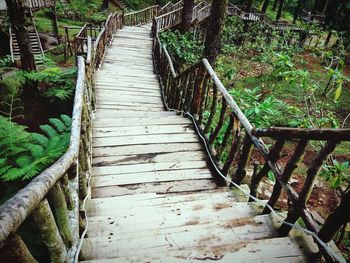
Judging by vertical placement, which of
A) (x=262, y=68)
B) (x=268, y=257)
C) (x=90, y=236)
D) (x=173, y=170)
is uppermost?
(x=268, y=257)

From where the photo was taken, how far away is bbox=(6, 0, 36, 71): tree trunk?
19.9ft

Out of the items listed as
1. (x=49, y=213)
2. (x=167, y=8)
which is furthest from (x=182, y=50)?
(x=49, y=213)

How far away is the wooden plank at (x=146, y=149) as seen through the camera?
12.4ft

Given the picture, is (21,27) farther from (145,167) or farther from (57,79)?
(145,167)

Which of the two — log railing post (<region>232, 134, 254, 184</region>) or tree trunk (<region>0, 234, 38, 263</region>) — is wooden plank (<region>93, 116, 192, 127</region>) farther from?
tree trunk (<region>0, 234, 38, 263</region>)

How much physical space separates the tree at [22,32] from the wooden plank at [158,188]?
5455mm

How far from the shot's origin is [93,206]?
270 cm

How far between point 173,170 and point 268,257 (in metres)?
1.82

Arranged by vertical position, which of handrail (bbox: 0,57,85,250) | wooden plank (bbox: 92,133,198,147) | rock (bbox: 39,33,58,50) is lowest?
rock (bbox: 39,33,58,50)

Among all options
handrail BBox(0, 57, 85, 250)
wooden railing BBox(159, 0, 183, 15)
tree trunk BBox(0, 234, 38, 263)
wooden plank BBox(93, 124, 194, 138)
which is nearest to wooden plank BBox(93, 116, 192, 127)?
wooden plank BBox(93, 124, 194, 138)

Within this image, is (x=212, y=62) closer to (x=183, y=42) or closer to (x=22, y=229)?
(x=183, y=42)

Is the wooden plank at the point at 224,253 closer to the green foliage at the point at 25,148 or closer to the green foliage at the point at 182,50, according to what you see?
the green foliage at the point at 25,148

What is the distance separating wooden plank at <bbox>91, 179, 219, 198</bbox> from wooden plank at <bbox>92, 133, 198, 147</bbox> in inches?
36.7

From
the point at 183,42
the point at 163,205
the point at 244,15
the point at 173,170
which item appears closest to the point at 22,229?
the point at 163,205
